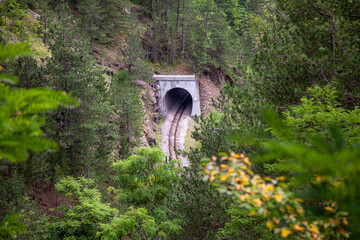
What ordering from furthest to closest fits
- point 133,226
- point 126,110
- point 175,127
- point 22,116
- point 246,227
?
1. point 175,127
2. point 126,110
3. point 133,226
4. point 246,227
5. point 22,116

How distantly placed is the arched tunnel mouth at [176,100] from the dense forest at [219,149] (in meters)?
13.4

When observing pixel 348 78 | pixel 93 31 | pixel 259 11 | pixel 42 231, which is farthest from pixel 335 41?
pixel 259 11

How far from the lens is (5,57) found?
2.05m

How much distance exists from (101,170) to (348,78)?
13956 millimetres

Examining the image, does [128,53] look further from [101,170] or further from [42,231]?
[42,231]

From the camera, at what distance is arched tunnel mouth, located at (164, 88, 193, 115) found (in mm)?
33031

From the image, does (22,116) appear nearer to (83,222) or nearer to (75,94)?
(83,222)

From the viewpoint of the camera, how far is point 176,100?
1387 inches

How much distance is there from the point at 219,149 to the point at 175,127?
2004 cm

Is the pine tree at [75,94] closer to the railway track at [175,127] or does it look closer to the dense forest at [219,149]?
the dense forest at [219,149]

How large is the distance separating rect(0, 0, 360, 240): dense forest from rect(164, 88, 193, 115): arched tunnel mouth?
13.4m

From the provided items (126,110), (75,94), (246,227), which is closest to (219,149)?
(246,227)

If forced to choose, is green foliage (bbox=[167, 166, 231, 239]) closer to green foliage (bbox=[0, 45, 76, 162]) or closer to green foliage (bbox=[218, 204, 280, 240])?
green foliage (bbox=[218, 204, 280, 240])

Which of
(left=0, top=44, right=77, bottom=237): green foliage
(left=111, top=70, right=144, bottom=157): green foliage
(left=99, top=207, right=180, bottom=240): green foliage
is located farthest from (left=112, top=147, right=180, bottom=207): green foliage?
(left=111, top=70, right=144, bottom=157): green foliage
